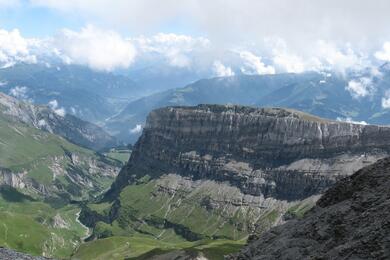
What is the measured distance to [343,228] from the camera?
58469 mm

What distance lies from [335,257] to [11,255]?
93188 mm

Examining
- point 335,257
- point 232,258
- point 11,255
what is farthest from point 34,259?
point 335,257

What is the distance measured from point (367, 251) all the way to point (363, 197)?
501 inches

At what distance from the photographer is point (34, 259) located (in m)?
127

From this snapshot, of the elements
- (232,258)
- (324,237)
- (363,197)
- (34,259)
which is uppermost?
(363,197)

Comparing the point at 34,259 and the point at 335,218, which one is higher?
the point at 335,218

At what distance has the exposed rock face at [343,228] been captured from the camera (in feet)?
170

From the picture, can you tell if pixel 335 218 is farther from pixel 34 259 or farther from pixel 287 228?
pixel 34 259

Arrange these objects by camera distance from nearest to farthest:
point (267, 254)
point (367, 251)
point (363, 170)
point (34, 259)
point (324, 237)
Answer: point (367, 251) < point (324, 237) < point (267, 254) < point (363, 170) < point (34, 259)

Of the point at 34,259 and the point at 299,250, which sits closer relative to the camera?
the point at 299,250

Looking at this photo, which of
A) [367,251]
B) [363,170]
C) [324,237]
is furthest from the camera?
[363,170]

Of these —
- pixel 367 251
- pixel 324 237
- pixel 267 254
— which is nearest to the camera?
pixel 367 251

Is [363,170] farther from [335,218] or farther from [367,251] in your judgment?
[367,251]

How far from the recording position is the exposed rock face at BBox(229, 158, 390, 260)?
5177cm
